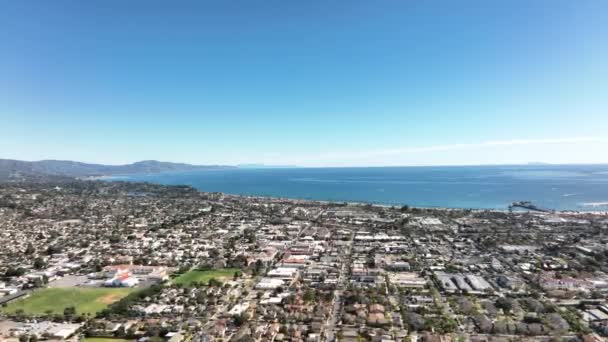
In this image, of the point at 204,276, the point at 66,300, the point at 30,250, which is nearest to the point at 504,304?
the point at 204,276

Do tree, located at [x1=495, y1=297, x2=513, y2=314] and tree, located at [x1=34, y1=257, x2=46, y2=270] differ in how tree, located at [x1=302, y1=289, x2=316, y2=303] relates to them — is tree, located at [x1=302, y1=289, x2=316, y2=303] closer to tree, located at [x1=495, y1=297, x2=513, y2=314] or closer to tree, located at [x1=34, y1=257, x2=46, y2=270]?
tree, located at [x1=495, y1=297, x2=513, y2=314]

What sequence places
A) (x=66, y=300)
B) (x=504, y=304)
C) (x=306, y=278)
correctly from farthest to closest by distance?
(x=306, y=278) → (x=66, y=300) → (x=504, y=304)

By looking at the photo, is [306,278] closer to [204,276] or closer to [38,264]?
[204,276]

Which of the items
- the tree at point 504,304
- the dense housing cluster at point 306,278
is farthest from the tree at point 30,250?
the tree at point 504,304

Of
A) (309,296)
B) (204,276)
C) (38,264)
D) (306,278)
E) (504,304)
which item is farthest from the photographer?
(38,264)

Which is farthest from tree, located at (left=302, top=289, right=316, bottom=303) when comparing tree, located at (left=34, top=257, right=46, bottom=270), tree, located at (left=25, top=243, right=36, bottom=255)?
tree, located at (left=25, top=243, right=36, bottom=255)

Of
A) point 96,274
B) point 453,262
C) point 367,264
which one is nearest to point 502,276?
point 453,262
